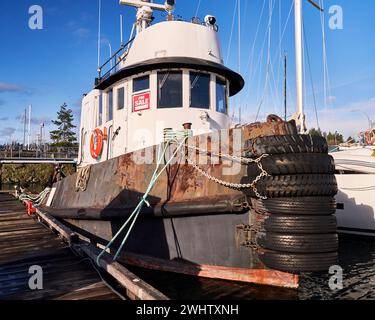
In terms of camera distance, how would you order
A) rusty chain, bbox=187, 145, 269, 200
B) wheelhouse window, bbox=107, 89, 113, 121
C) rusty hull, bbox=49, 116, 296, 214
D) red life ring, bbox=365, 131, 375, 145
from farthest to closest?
red life ring, bbox=365, 131, 375, 145
wheelhouse window, bbox=107, 89, 113, 121
rusty hull, bbox=49, 116, 296, 214
rusty chain, bbox=187, 145, 269, 200

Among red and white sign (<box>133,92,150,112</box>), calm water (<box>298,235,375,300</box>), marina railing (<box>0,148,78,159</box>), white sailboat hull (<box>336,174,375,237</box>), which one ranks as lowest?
calm water (<box>298,235,375,300</box>)

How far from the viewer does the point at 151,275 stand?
6.03 metres

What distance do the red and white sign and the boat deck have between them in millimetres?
3355

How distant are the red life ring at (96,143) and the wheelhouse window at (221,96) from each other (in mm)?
3192

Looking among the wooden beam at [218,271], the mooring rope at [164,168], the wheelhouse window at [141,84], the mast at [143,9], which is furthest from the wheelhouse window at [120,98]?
the wooden beam at [218,271]

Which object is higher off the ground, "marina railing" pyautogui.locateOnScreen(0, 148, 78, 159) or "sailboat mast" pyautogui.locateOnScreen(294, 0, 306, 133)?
"marina railing" pyautogui.locateOnScreen(0, 148, 78, 159)

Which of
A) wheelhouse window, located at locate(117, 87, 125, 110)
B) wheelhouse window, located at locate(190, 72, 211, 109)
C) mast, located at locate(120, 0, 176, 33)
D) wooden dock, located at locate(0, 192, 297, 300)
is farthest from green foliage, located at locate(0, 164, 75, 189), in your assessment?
wooden dock, located at locate(0, 192, 297, 300)

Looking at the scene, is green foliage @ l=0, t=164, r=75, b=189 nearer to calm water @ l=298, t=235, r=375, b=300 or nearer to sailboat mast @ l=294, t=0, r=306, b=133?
sailboat mast @ l=294, t=0, r=306, b=133

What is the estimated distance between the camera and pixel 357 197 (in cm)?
1050

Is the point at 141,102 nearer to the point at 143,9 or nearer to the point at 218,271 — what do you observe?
the point at 143,9

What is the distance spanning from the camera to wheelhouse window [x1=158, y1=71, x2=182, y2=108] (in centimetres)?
769

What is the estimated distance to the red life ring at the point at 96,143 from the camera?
9.02m

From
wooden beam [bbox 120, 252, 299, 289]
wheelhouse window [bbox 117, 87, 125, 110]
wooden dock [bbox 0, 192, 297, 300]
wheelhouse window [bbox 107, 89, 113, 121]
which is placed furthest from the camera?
wheelhouse window [bbox 107, 89, 113, 121]
